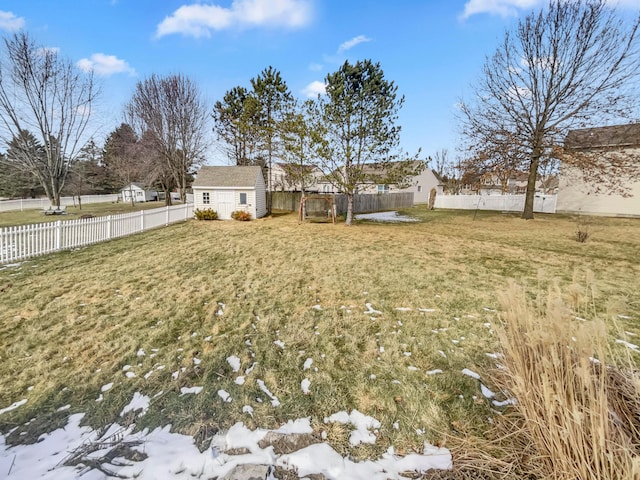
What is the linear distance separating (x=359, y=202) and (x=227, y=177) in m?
10.5

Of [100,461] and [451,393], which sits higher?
[451,393]

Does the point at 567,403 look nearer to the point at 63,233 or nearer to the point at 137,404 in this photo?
the point at 137,404

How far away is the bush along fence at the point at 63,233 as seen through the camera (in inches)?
261

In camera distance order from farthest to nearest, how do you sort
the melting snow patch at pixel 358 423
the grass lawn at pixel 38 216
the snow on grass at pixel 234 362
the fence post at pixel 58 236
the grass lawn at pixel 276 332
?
the grass lawn at pixel 38 216 → the fence post at pixel 58 236 → the snow on grass at pixel 234 362 → the grass lawn at pixel 276 332 → the melting snow patch at pixel 358 423

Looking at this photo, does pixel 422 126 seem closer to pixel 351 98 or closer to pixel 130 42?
pixel 351 98

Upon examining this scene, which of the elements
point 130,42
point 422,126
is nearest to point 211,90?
point 130,42

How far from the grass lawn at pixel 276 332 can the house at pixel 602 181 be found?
9042mm

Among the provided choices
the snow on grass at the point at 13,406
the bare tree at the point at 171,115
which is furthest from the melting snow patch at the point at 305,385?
the bare tree at the point at 171,115

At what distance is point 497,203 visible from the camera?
73.9ft

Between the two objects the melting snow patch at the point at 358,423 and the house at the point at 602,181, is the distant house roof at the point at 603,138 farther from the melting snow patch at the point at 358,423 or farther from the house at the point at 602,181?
the melting snow patch at the point at 358,423

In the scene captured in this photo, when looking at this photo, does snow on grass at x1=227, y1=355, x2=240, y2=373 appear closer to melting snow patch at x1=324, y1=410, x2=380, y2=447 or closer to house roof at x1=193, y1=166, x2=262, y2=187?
melting snow patch at x1=324, y1=410, x2=380, y2=447

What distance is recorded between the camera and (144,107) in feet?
64.1

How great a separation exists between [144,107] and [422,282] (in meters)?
22.6

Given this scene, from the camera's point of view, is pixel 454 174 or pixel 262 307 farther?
pixel 454 174
